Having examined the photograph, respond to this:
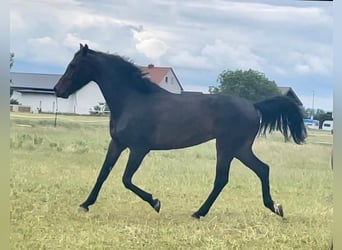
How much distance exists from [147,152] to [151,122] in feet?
0.41

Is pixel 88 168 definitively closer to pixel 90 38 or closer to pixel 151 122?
pixel 151 122

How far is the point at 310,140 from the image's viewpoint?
2594 millimetres

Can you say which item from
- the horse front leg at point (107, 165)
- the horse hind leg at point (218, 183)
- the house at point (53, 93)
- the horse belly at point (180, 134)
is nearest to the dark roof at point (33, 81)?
the house at point (53, 93)

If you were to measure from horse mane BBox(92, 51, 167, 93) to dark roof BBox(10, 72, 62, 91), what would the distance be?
21 centimetres

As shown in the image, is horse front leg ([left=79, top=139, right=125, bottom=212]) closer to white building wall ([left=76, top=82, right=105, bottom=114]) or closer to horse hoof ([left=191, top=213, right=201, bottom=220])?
white building wall ([left=76, top=82, right=105, bottom=114])

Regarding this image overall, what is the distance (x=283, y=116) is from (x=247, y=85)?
0.21 meters

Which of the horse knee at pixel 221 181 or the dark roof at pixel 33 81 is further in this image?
the horse knee at pixel 221 181

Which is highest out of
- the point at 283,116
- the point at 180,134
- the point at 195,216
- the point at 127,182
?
the point at 283,116

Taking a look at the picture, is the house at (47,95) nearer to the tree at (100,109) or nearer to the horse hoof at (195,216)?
the tree at (100,109)

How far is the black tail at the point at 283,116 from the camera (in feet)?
8.50

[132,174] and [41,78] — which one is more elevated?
[41,78]

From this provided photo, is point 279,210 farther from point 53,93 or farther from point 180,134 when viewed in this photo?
point 53,93

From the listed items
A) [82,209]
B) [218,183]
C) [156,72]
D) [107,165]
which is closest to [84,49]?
[156,72]

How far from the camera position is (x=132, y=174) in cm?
254
